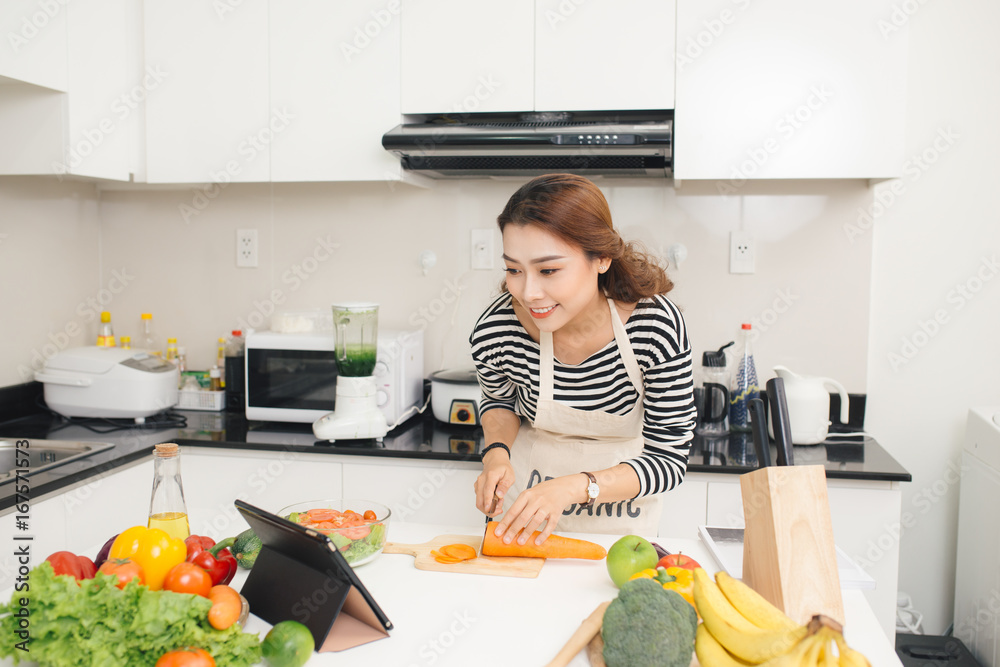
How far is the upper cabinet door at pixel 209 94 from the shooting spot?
7.63ft

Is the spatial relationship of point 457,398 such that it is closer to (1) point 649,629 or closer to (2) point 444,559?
(2) point 444,559

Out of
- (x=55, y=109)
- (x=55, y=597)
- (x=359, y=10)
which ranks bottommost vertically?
(x=55, y=597)

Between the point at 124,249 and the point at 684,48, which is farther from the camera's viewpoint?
the point at 124,249

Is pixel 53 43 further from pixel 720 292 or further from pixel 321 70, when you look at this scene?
pixel 720 292

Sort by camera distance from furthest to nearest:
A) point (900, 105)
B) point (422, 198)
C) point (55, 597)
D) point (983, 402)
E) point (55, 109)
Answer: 1. point (422, 198)
2. point (983, 402)
3. point (55, 109)
4. point (900, 105)
5. point (55, 597)

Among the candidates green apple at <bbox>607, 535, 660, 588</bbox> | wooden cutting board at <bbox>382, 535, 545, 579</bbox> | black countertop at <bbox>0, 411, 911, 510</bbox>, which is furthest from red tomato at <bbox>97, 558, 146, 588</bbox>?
black countertop at <bbox>0, 411, 911, 510</bbox>

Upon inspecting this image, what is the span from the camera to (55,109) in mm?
2164

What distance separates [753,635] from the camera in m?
0.82

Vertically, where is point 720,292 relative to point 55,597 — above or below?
above

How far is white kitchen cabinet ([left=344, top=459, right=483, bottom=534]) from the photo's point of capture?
2.14 metres

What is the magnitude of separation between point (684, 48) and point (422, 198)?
3.21 feet

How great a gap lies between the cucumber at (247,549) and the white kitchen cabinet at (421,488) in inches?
38.3

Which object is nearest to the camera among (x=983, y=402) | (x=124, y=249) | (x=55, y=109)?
(x=55, y=109)

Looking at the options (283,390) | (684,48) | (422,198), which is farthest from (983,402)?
(283,390)
